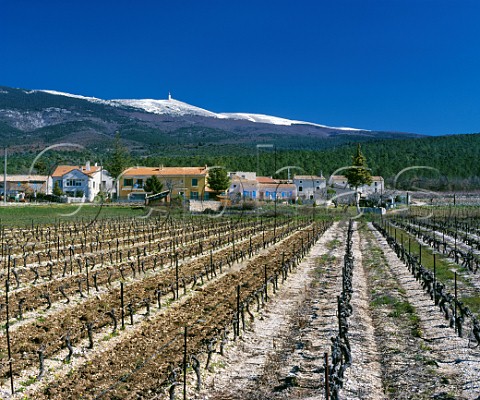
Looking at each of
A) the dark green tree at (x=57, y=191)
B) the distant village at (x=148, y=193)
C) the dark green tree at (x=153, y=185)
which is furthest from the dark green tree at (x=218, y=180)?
the dark green tree at (x=57, y=191)

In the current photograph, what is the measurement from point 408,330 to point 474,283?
619 centimetres

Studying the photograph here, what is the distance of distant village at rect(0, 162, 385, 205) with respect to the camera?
68250 mm

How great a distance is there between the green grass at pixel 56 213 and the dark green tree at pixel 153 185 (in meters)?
6.13

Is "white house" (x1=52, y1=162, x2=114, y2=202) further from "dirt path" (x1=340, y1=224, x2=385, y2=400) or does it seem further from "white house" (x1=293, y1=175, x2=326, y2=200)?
"dirt path" (x1=340, y1=224, x2=385, y2=400)

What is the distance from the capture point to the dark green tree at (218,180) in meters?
66.2

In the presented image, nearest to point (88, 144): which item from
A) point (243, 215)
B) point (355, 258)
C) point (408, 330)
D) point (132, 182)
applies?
point (132, 182)

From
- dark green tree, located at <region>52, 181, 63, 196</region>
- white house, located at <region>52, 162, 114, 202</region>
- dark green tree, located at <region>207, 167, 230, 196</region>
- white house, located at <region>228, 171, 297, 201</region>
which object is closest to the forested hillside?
white house, located at <region>228, 171, 297, 201</region>

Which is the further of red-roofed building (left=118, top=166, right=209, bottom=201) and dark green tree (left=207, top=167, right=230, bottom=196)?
red-roofed building (left=118, top=166, right=209, bottom=201)

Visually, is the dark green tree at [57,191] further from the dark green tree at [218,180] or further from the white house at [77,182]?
the dark green tree at [218,180]

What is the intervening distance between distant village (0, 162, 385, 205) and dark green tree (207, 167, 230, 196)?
2.78 ft

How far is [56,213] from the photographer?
4956 cm

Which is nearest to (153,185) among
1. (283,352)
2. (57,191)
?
(57,191)

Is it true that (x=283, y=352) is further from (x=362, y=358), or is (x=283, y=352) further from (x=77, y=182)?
(x=77, y=182)

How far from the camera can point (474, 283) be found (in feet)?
55.0
